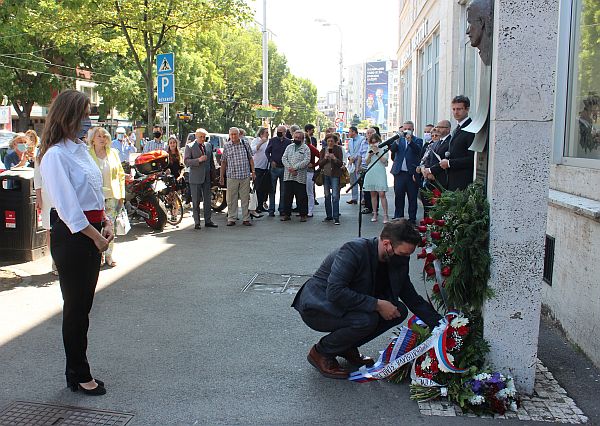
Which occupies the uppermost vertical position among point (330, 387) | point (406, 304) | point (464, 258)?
point (464, 258)

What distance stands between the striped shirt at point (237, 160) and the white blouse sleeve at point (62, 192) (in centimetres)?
786

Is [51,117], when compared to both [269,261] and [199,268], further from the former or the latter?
[269,261]

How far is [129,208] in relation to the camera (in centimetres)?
1132

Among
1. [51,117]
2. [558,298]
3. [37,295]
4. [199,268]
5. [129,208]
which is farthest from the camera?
[129,208]

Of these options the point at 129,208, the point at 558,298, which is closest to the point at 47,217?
the point at 558,298

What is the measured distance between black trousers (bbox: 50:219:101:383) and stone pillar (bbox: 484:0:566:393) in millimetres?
2631

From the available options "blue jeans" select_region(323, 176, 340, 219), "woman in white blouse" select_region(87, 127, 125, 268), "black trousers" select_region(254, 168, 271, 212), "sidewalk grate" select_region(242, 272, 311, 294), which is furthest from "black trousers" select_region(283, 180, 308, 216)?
"woman in white blouse" select_region(87, 127, 125, 268)

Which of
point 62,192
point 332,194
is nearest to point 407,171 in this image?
point 332,194

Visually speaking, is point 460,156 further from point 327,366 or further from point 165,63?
point 165,63

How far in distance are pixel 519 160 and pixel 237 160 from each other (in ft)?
26.8

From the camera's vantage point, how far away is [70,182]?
394 cm

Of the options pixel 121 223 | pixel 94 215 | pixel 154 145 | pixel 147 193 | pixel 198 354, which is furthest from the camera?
pixel 154 145

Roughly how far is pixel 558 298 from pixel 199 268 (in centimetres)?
444

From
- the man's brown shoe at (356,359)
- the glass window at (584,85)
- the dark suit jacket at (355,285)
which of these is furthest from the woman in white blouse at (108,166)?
the glass window at (584,85)
